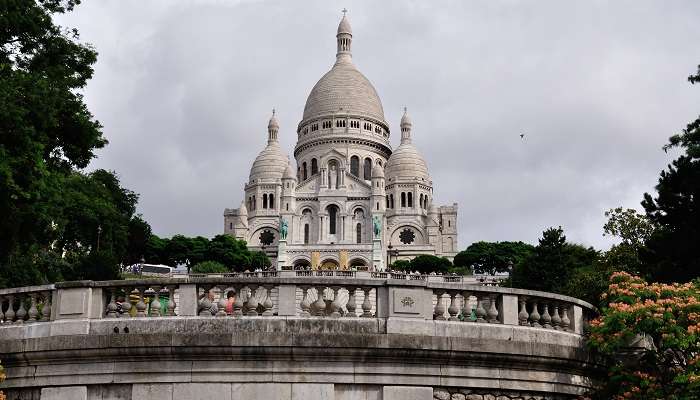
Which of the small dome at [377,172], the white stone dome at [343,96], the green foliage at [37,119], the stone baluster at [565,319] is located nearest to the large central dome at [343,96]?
the white stone dome at [343,96]

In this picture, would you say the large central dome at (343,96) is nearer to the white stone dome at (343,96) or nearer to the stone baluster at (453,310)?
the white stone dome at (343,96)

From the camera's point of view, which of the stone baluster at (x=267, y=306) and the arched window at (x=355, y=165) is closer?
the stone baluster at (x=267, y=306)

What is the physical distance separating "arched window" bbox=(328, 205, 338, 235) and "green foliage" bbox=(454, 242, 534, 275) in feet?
80.0

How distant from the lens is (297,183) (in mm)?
154375

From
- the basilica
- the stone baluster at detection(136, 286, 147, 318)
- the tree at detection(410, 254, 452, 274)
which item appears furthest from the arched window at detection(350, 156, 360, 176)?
the stone baluster at detection(136, 286, 147, 318)

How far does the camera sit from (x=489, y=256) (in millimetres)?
126062

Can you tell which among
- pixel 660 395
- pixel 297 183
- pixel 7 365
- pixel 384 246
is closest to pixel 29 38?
pixel 7 365

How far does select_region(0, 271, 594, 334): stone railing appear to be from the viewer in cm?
1295

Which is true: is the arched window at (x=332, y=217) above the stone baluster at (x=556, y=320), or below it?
above

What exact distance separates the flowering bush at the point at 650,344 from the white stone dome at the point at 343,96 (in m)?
147

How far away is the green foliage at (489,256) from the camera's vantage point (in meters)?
124

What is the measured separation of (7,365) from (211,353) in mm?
2994

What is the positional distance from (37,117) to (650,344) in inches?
480

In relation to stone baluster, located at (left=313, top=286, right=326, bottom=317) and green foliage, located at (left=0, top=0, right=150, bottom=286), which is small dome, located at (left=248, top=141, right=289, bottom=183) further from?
stone baluster, located at (left=313, top=286, right=326, bottom=317)
